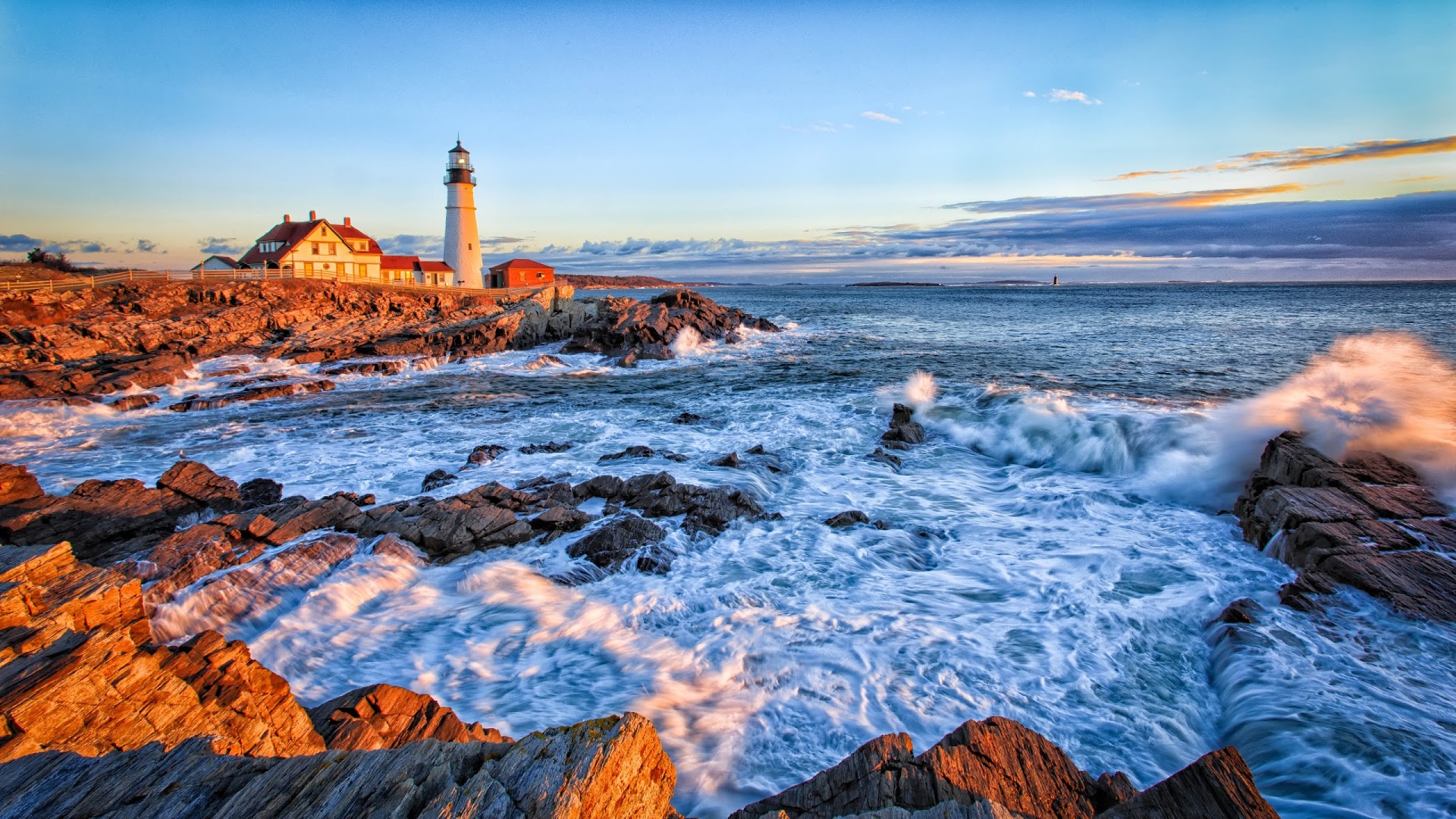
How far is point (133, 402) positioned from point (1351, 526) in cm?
2334

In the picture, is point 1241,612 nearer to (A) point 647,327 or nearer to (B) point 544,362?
(B) point 544,362

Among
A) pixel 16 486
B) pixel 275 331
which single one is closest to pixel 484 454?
pixel 16 486

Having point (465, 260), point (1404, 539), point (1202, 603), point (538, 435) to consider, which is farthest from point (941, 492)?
point (465, 260)

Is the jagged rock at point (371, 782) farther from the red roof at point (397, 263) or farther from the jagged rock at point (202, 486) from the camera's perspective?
the red roof at point (397, 263)

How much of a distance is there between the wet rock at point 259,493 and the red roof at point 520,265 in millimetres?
52997

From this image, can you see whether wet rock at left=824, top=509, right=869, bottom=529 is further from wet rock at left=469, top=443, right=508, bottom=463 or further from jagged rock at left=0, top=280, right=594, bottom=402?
jagged rock at left=0, top=280, right=594, bottom=402

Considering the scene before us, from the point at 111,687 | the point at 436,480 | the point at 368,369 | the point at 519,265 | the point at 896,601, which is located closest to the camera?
the point at 111,687

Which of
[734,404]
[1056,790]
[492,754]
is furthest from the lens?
[734,404]

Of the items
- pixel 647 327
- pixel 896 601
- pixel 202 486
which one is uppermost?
pixel 647 327

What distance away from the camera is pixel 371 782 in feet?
8.93

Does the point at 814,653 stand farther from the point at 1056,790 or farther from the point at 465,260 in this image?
the point at 465,260

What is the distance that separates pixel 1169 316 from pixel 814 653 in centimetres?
5613

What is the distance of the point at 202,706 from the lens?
3.68 meters

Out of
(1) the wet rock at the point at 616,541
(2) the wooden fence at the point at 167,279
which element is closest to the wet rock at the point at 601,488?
(1) the wet rock at the point at 616,541
